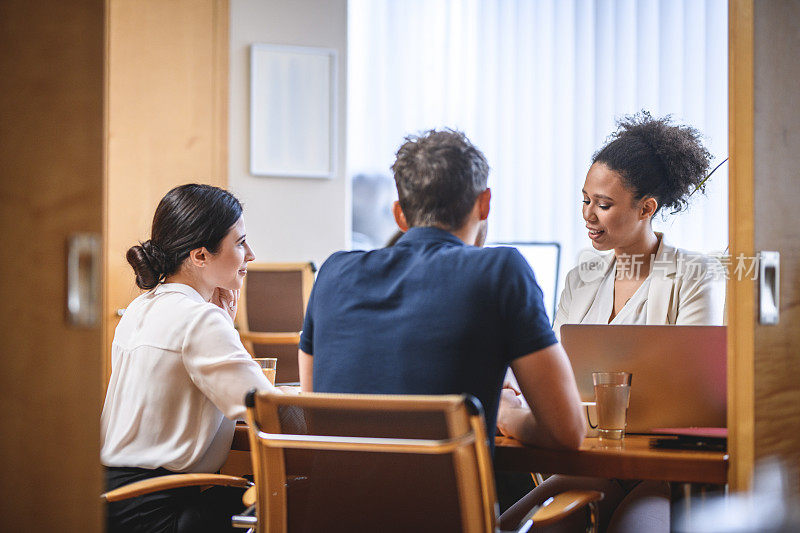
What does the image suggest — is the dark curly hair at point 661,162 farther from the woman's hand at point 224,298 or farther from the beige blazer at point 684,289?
the woman's hand at point 224,298

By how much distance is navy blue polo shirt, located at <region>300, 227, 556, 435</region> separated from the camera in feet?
4.43

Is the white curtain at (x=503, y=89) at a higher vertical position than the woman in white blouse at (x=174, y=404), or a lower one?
higher

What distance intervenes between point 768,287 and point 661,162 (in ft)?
3.87

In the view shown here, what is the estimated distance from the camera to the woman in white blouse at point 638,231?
2293mm

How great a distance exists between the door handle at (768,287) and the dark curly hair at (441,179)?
0.51m

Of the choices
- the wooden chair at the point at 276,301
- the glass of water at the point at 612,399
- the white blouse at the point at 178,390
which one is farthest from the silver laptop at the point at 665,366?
the wooden chair at the point at 276,301

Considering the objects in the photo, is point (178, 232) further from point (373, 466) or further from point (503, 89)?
point (503, 89)

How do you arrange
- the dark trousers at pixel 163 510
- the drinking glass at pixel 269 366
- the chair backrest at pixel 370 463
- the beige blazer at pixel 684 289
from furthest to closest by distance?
the beige blazer at pixel 684 289
the drinking glass at pixel 269 366
the dark trousers at pixel 163 510
the chair backrest at pixel 370 463

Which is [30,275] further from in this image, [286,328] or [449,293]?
[286,328]

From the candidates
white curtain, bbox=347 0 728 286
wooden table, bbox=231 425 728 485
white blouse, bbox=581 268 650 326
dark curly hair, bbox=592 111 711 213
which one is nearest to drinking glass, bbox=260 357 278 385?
wooden table, bbox=231 425 728 485

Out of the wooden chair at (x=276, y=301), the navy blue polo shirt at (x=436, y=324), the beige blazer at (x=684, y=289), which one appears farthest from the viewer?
the wooden chair at (x=276, y=301)

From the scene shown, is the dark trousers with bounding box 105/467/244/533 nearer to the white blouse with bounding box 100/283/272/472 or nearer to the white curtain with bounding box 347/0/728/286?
the white blouse with bounding box 100/283/272/472

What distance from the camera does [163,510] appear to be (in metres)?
1.68

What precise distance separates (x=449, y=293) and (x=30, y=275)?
64cm
